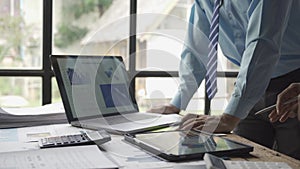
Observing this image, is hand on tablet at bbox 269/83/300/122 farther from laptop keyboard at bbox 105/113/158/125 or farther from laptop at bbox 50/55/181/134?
laptop keyboard at bbox 105/113/158/125

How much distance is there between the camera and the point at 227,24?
1.68m

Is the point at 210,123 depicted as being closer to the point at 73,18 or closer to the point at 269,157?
the point at 269,157

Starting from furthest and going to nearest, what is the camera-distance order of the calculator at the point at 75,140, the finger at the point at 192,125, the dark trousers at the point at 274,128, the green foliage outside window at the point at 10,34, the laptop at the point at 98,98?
1. the green foliage outside window at the point at 10,34
2. the dark trousers at the point at 274,128
3. the laptop at the point at 98,98
4. the finger at the point at 192,125
5. the calculator at the point at 75,140

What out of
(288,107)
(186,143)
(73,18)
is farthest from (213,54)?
(73,18)

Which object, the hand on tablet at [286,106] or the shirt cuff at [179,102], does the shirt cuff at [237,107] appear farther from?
the shirt cuff at [179,102]

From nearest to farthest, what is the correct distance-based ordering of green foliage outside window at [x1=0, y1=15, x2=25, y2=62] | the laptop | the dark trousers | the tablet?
the tablet → the laptop → the dark trousers → green foliage outside window at [x1=0, y1=15, x2=25, y2=62]

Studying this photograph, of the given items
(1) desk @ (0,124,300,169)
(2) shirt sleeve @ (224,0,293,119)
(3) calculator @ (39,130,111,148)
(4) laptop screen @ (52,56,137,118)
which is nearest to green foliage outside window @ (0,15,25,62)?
(4) laptop screen @ (52,56,137,118)

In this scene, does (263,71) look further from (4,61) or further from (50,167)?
(4,61)

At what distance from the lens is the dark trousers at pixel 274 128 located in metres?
1.50

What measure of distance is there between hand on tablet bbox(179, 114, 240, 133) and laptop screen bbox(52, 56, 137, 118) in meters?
0.29

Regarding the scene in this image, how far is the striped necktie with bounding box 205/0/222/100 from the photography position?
163 centimetres

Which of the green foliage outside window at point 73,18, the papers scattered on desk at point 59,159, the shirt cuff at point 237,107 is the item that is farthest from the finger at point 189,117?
the green foliage outside window at point 73,18

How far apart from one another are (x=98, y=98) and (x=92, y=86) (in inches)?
1.9

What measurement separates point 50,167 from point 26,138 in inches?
15.0
